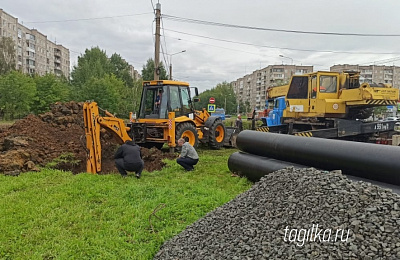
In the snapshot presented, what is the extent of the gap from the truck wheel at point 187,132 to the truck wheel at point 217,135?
130 cm

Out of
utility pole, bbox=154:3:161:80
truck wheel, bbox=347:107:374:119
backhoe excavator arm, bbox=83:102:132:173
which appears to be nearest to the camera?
backhoe excavator arm, bbox=83:102:132:173

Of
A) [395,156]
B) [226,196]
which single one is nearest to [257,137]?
[226,196]

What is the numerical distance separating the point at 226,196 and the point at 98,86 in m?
26.1

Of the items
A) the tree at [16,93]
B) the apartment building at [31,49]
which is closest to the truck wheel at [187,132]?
the tree at [16,93]

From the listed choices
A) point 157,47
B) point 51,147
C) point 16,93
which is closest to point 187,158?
point 51,147

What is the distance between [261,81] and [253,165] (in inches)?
3803

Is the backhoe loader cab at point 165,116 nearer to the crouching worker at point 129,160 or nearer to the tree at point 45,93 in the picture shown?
the crouching worker at point 129,160

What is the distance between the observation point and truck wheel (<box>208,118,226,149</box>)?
459 inches

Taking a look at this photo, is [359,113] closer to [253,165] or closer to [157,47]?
[253,165]

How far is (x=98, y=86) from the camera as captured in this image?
94.5 ft

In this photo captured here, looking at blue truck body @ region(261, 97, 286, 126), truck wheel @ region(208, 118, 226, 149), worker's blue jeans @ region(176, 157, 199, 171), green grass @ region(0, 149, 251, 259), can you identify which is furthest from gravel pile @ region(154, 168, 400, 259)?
blue truck body @ region(261, 97, 286, 126)

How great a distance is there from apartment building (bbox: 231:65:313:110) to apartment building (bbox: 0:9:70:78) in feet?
179

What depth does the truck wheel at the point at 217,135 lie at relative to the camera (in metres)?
11.6

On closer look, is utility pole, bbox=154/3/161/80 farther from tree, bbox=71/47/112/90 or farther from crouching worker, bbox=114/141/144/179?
tree, bbox=71/47/112/90
